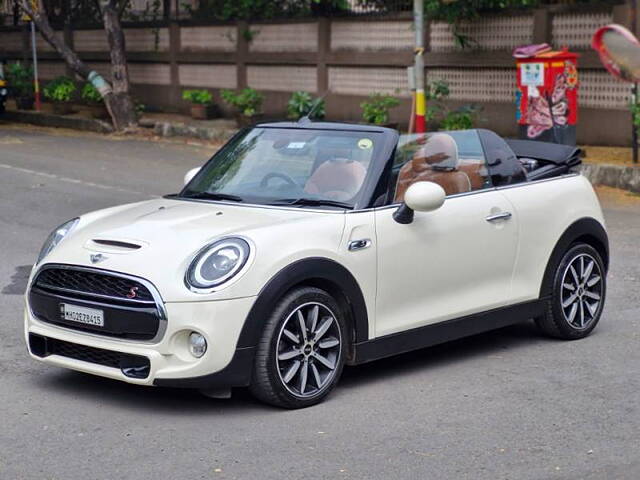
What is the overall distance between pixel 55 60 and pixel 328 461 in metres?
26.4

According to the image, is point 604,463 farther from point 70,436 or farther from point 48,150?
point 48,150

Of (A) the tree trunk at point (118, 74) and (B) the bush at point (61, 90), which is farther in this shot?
(B) the bush at point (61, 90)

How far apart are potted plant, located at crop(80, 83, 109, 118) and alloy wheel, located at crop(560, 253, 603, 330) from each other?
60.5 ft

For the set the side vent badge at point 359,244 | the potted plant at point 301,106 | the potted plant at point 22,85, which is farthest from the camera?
the potted plant at point 22,85

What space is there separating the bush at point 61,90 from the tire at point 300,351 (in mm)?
20519

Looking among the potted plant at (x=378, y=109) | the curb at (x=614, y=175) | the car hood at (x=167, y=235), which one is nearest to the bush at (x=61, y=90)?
the potted plant at (x=378, y=109)

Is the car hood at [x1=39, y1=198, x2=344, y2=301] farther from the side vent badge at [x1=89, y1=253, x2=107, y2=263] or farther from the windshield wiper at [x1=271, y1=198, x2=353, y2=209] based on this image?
the windshield wiper at [x1=271, y1=198, x2=353, y2=209]

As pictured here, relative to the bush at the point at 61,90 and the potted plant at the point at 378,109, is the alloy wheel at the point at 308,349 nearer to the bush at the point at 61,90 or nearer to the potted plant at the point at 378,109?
the potted plant at the point at 378,109

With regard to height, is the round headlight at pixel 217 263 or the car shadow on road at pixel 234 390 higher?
the round headlight at pixel 217 263

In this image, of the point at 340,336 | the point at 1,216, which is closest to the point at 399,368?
the point at 340,336

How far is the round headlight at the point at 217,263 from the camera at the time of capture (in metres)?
5.54

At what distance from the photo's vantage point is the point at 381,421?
5648 mm

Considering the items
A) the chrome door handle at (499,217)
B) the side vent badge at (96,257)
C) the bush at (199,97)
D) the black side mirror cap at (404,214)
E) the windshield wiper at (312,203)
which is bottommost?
the bush at (199,97)

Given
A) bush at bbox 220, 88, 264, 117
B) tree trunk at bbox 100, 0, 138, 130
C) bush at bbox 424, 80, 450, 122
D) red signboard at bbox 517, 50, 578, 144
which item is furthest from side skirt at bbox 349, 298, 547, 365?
tree trunk at bbox 100, 0, 138, 130
